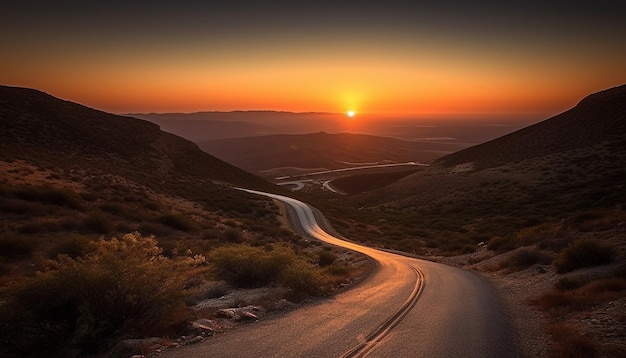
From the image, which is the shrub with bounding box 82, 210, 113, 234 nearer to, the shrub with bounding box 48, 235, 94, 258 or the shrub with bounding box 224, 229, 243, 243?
the shrub with bounding box 48, 235, 94, 258

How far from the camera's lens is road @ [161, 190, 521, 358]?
26.3 ft

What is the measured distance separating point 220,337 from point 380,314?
16.3 feet

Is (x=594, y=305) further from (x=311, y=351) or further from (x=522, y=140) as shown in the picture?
(x=522, y=140)

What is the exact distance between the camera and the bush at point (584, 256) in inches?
601

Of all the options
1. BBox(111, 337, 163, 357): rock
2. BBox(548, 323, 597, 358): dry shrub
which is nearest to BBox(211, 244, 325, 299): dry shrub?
BBox(111, 337, 163, 357): rock

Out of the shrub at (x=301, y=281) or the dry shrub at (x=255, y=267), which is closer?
the shrub at (x=301, y=281)

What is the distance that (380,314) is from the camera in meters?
11.0

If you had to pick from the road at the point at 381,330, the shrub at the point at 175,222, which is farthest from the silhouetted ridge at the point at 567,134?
the road at the point at 381,330

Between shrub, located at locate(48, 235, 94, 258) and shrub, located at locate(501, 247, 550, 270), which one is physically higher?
shrub, located at locate(48, 235, 94, 258)

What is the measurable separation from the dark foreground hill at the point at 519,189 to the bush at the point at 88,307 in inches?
911

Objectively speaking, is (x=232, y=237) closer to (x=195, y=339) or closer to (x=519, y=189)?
(x=195, y=339)

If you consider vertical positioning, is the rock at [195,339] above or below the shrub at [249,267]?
above

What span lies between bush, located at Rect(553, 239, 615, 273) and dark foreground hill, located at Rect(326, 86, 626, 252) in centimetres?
610

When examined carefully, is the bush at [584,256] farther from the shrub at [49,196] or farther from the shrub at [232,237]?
the shrub at [49,196]
